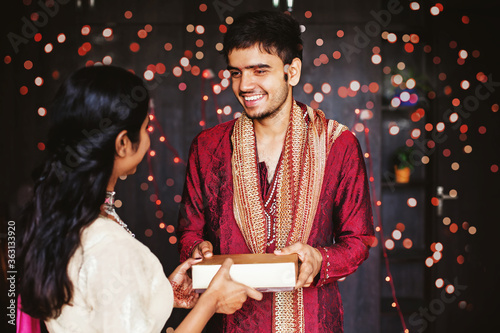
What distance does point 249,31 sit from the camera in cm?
198

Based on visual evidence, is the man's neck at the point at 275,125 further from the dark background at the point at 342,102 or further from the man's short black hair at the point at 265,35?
the dark background at the point at 342,102

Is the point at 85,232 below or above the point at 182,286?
above

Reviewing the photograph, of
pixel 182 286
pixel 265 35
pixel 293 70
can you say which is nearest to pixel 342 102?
pixel 293 70

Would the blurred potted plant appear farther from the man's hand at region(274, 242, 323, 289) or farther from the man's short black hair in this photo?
the man's hand at region(274, 242, 323, 289)

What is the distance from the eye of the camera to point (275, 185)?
1995mm

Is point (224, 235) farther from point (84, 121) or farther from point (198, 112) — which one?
point (198, 112)

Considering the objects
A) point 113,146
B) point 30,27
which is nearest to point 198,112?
point 30,27

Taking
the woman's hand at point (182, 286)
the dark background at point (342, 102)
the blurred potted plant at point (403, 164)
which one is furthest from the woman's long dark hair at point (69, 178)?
the blurred potted plant at point (403, 164)

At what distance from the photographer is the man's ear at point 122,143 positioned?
1.21m

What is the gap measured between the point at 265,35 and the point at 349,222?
76cm

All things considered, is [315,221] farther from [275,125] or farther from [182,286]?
[182,286]

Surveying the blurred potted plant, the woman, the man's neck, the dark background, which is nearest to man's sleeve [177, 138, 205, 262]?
the man's neck

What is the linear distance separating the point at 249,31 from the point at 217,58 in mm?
1607

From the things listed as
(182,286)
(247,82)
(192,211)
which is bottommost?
(182,286)
